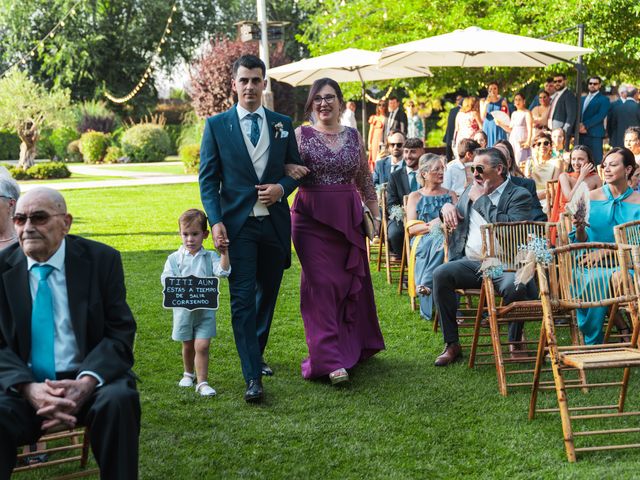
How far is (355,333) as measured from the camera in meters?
6.66

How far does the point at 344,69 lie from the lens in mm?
17797

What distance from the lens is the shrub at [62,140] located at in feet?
138

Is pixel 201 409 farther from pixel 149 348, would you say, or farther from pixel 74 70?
pixel 74 70

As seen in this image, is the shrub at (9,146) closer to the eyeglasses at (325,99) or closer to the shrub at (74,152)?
the shrub at (74,152)

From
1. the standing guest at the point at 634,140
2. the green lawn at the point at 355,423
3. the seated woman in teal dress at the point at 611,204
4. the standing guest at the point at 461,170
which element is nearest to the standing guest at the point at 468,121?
the standing guest at the point at 634,140

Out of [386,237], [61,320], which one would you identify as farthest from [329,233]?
[386,237]

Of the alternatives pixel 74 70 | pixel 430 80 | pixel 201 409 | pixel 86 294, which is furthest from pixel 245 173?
pixel 74 70

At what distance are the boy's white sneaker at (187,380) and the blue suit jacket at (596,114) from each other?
40.8 feet

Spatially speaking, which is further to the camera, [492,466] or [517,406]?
[517,406]

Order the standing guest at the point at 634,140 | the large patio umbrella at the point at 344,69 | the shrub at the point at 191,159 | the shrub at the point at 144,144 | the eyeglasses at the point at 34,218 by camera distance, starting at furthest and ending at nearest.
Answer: the shrub at the point at 144,144, the shrub at the point at 191,159, the large patio umbrella at the point at 344,69, the standing guest at the point at 634,140, the eyeglasses at the point at 34,218

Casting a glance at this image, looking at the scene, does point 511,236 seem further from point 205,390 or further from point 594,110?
point 594,110

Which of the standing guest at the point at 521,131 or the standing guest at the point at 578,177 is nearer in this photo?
the standing guest at the point at 578,177

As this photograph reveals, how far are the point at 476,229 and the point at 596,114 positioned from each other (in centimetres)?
1089

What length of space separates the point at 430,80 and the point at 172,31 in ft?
116
